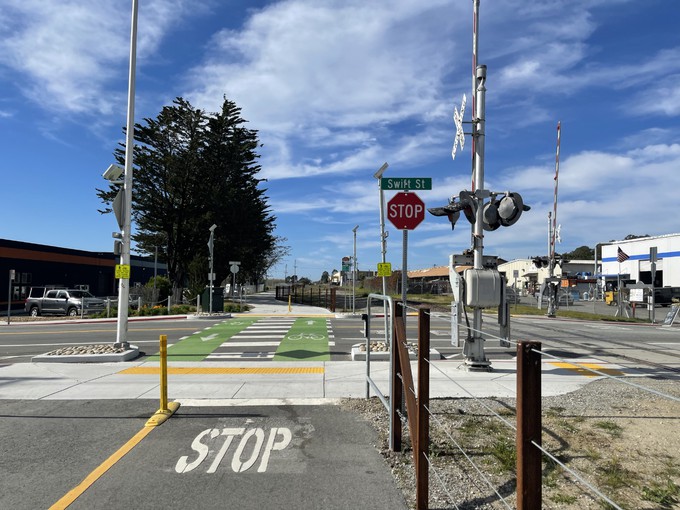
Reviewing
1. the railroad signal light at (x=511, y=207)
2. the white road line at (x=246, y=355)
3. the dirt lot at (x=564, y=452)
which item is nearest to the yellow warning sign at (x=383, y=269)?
the white road line at (x=246, y=355)

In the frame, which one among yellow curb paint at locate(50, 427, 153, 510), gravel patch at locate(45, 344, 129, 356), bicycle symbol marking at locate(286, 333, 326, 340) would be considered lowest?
yellow curb paint at locate(50, 427, 153, 510)

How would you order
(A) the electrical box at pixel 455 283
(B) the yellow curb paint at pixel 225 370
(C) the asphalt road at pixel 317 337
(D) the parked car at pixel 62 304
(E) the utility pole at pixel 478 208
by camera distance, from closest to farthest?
(A) the electrical box at pixel 455 283 < (E) the utility pole at pixel 478 208 < (B) the yellow curb paint at pixel 225 370 < (C) the asphalt road at pixel 317 337 < (D) the parked car at pixel 62 304

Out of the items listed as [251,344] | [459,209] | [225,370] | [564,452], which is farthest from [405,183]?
[251,344]

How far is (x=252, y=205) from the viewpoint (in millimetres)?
43938

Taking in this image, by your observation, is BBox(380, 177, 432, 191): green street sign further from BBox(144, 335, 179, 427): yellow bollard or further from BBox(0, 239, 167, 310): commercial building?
BBox(0, 239, 167, 310): commercial building

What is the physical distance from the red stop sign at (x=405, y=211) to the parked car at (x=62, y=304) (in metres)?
26.0

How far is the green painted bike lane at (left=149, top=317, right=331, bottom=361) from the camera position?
39.3 ft

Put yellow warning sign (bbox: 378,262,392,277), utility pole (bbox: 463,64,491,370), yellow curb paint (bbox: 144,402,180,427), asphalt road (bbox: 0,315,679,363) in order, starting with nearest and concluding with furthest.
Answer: yellow curb paint (bbox: 144,402,180,427), utility pole (bbox: 463,64,491,370), asphalt road (bbox: 0,315,679,363), yellow warning sign (bbox: 378,262,392,277)

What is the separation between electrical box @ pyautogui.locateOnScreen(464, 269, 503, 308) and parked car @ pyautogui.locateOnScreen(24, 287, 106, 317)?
1002 inches

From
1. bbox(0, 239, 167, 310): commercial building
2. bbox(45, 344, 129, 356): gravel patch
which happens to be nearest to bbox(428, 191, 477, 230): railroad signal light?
bbox(45, 344, 129, 356): gravel patch

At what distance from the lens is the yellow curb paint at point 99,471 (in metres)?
4.11

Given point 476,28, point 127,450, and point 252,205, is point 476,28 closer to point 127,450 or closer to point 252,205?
point 127,450

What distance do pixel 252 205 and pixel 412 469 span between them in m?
40.7

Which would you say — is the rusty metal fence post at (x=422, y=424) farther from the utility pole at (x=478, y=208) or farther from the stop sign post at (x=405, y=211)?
the utility pole at (x=478, y=208)
